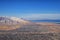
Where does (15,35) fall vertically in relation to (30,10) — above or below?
below

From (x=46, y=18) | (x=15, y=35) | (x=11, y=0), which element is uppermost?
(x=11, y=0)

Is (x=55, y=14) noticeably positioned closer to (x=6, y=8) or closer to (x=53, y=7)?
(x=53, y=7)

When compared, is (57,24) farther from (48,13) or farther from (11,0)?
(11,0)

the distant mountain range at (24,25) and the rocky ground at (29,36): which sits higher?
the distant mountain range at (24,25)

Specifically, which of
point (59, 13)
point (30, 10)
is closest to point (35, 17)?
point (30, 10)

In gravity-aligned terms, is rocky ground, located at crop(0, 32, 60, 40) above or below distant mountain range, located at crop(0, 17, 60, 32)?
below

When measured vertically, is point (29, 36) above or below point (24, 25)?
below

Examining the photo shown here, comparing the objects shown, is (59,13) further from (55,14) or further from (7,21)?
(7,21)

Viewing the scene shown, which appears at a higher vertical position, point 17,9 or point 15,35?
point 17,9
